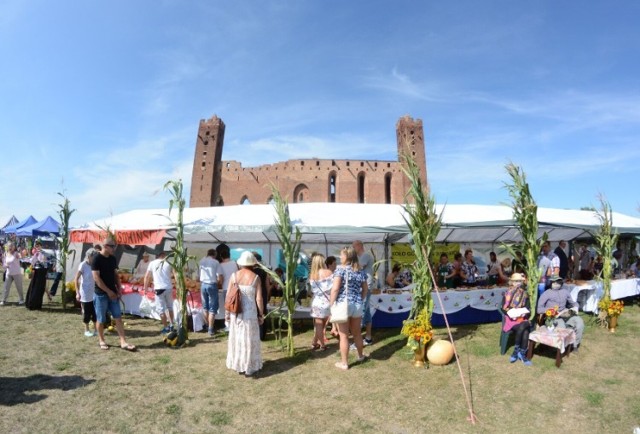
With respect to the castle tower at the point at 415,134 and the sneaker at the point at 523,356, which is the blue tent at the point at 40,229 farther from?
the castle tower at the point at 415,134

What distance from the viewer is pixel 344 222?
26.6ft

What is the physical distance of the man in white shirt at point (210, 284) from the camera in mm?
7250

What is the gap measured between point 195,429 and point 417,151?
4074 cm

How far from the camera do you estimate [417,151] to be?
41.8m

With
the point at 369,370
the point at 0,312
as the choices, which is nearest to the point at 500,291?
the point at 369,370

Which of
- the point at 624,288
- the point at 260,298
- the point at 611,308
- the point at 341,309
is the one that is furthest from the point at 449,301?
the point at 624,288

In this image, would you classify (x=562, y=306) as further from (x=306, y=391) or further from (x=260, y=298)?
(x=260, y=298)

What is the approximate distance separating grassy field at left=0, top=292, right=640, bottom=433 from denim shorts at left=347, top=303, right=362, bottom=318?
786mm

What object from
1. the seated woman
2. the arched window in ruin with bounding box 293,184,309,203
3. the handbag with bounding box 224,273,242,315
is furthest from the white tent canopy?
the arched window in ruin with bounding box 293,184,309,203

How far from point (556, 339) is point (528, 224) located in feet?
6.39

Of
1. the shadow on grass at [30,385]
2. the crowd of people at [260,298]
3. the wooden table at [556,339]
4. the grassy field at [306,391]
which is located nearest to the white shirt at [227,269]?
the crowd of people at [260,298]

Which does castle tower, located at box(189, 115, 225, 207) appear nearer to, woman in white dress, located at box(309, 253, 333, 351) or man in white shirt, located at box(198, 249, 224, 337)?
man in white shirt, located at box(198, 249, 224, 337)

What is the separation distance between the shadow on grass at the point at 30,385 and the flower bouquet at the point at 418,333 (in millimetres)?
4328

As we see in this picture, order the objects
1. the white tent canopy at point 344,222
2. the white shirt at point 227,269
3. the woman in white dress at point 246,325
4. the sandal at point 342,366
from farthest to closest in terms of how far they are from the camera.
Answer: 1. the white tent canopy at point 344,222
2. the white shirt at point 227,269
3. the sandal at point 342,366
4. the woman in white dress at point 246,325
